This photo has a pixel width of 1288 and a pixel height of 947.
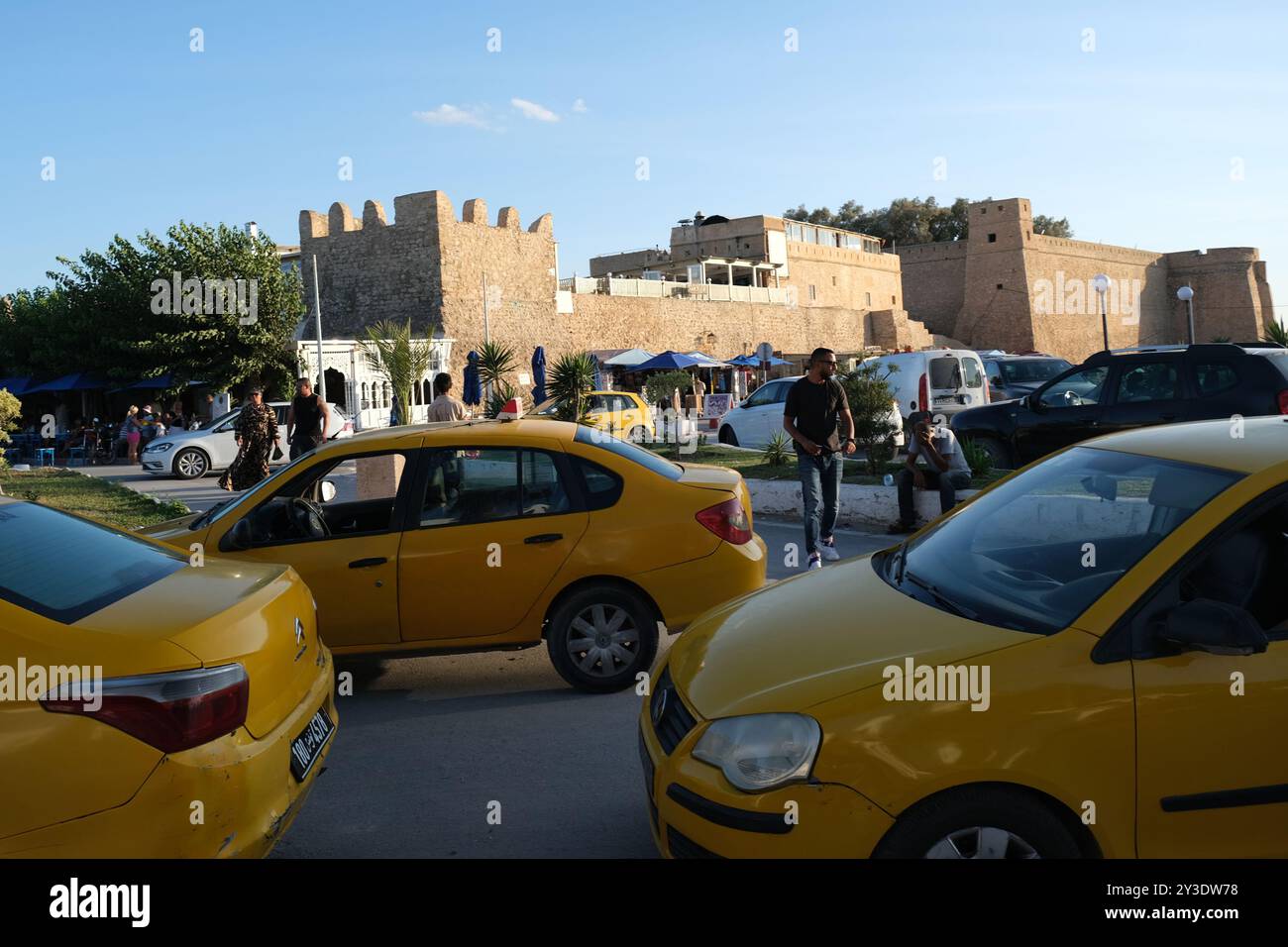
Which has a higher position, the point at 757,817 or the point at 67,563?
the point at 67,563

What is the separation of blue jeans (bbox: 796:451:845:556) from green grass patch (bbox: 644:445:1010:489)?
7.26 feet

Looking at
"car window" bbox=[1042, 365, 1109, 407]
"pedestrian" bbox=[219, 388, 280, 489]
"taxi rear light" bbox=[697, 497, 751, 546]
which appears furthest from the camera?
"pedestrian" bbox=[219, 388, 280, 489]

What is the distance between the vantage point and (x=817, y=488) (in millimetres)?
9055

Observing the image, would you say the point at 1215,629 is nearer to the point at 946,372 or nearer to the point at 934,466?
the point at 934,466

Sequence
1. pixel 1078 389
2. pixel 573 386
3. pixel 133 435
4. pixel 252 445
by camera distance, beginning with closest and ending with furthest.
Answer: pixel 1078 389 → pixel 252 445 → pixel 573 386 → pixel 133 435

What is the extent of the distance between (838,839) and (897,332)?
59.2 metres

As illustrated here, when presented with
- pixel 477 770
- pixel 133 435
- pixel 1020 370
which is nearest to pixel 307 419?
pixel 477 770

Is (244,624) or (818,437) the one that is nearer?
(244,624)

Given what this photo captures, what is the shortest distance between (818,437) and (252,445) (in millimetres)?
7196

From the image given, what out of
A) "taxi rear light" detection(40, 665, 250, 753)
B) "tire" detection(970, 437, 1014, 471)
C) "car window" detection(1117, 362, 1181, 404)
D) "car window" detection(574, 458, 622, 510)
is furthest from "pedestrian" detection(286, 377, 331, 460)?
"taxi rear light" detection(40, 665, 250, 753)

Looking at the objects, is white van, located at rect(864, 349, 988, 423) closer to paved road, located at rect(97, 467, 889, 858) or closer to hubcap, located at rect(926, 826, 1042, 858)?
paved road, located at rect(97, 467, 889, 858)

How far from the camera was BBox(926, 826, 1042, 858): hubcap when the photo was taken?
273cm

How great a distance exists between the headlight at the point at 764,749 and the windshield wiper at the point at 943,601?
706 millimetres
